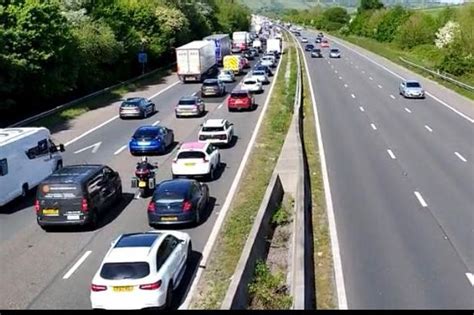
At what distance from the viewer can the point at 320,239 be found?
18281mm

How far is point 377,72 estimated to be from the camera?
7344 centimetres

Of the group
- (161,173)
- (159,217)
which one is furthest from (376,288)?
(161,173)

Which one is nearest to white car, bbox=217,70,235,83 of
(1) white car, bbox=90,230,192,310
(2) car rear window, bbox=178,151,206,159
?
(2) car rear window, bbox=178,151,206,159

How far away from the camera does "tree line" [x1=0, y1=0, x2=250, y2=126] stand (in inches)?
1491

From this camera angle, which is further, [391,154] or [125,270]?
[391,154]

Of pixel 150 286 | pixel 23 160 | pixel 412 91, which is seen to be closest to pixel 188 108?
pixel 23 160

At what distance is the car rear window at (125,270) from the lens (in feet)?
45.1

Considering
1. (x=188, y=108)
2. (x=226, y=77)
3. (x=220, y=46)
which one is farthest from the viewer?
(x=220, y=46)

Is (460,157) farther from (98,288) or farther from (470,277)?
(98,288)

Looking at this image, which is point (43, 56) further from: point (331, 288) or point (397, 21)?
point (397, 21)

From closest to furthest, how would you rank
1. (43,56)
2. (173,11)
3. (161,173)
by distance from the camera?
(161,173) < (43,56) < (173,11)

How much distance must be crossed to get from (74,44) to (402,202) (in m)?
28.6

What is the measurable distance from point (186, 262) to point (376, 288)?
4437mm

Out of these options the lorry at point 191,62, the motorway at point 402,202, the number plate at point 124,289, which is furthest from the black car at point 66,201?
the lorry at point 191,62
